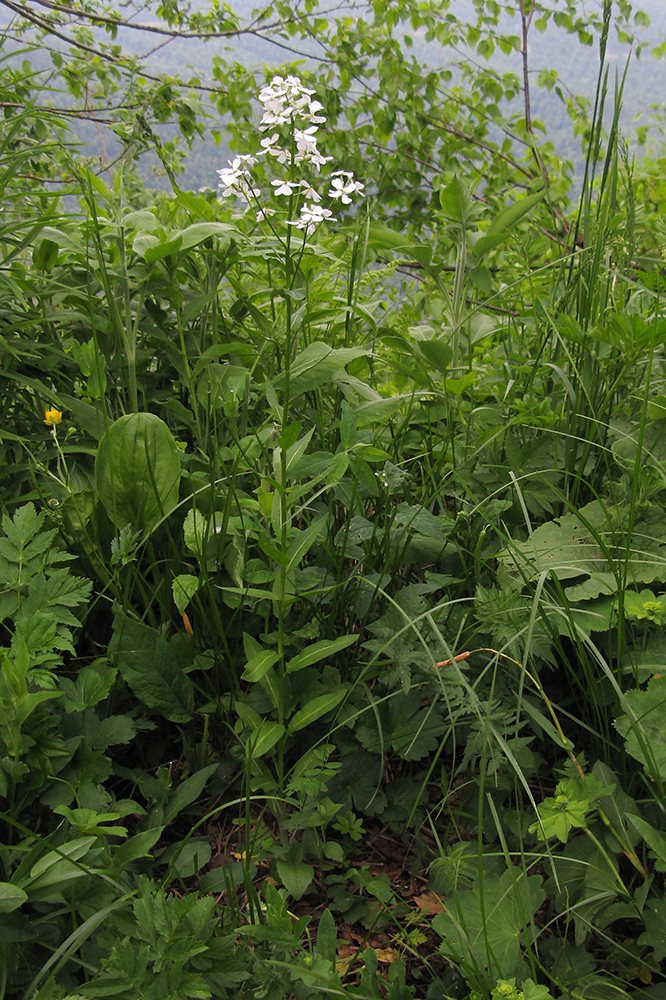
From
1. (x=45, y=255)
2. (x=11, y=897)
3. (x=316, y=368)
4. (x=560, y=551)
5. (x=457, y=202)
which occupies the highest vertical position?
(x=457, y=202)

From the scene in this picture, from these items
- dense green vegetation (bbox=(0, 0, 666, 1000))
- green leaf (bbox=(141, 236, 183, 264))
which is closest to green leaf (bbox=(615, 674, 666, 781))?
dense green vegetation (bbox=(0, 0, 666, 1000))

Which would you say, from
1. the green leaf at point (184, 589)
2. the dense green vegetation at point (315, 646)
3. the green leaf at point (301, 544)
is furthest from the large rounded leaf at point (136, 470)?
the green leaf at point (301, 544)

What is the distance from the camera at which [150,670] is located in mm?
949

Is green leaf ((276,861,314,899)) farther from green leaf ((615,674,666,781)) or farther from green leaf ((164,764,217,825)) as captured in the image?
green leaf ((615,674,666,781))

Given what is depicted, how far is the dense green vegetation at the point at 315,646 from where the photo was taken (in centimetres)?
72

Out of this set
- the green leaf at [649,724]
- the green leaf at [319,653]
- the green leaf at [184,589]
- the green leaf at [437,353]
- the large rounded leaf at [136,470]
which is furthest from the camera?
the green leaf at [437,353]

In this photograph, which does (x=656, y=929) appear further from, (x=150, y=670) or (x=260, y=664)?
(x=150, y=670)

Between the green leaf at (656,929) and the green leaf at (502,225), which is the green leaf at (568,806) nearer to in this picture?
the green leaf at (656,929)

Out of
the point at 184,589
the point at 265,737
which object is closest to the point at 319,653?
the point at 265,737

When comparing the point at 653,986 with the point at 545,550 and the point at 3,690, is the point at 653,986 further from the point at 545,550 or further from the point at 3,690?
the point at 3,690

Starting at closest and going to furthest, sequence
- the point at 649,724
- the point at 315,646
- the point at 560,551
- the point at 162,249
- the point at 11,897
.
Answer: the point at 11,897
the point at 649,724
the point at 315,646
the point at 560,551
the point at 162,249

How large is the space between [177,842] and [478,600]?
0.55 meters

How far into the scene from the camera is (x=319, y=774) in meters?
0.85

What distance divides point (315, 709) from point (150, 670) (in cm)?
25
